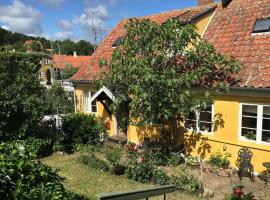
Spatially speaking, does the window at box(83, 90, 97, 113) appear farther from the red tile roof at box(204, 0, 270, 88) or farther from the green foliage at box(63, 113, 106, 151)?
the red tile roof at box(204, 0, 270, 88)

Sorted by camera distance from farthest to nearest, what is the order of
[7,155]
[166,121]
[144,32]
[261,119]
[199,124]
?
1. [166,121]
2. [199,124]
3. [144,32]
4. [261,119]
5. [7,155]

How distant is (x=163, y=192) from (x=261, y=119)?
8074 mm

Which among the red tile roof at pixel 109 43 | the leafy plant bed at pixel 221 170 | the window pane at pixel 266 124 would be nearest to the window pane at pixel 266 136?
the window pane at pixel 266 124

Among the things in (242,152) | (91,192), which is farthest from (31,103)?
(242,152)

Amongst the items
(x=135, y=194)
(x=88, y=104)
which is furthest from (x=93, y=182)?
(x=88, y=104)

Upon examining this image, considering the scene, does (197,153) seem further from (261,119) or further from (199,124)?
(261,119)

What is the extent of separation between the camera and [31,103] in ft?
51.5

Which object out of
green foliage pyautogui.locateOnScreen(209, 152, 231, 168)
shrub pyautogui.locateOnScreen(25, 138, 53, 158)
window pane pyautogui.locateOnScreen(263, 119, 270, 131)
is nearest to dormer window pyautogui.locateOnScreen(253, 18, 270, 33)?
window pane pyautogui.locateOnScreen(263, 119, 270, 131)

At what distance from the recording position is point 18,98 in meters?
15.4

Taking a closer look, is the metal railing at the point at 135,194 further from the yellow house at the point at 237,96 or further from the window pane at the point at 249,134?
the window pane at the point at 249,134

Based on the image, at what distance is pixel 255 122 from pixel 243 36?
416 centimetres

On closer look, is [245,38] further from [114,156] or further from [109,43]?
[109,43]

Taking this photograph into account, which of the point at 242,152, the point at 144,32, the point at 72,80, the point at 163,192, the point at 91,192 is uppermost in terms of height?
the point at 144,32

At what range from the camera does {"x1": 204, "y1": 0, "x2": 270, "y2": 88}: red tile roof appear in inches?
492
